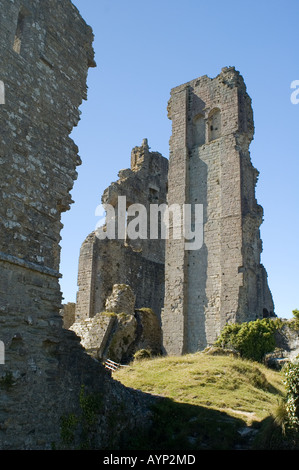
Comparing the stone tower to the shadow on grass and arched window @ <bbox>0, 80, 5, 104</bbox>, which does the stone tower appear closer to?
the shadow on grass

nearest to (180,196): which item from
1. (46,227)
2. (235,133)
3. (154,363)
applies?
(235,133)

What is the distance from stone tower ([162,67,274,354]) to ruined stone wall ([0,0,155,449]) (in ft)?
33.0

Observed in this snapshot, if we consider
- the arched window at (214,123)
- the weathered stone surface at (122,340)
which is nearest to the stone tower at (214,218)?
the arched window at (214,123)

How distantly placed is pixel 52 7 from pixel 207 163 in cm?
1193

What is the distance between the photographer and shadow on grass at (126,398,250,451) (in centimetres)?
775

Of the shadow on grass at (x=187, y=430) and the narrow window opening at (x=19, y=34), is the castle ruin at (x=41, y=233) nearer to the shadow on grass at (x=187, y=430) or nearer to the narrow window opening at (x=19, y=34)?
the narrow window opening at (x=19, y=34)

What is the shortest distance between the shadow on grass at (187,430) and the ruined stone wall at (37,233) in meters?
0.42

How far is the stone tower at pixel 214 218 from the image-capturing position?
17.9m

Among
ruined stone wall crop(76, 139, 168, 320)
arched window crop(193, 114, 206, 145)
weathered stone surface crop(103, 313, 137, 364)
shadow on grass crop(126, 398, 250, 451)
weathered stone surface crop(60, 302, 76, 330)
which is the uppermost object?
arched window crop(193, 114, 206, 145)

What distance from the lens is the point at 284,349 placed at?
16.1 meters

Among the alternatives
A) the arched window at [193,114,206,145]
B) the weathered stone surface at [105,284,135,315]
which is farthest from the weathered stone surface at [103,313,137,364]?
the arched window at [193,114,206,145]

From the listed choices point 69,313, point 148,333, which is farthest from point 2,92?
point 69,313

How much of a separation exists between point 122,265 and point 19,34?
1511cm
